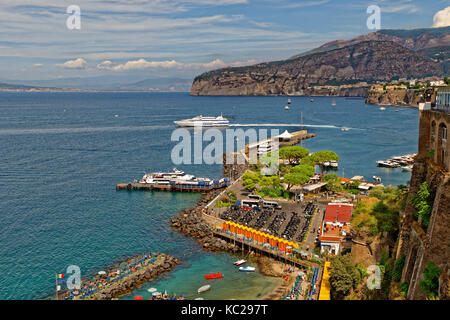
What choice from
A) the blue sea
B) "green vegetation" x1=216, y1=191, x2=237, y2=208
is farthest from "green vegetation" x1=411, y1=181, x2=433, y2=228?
"green vegetation" x1=216, y1=191, x2=237, y2=208

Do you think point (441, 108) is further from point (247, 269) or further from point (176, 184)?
point (176, 184)

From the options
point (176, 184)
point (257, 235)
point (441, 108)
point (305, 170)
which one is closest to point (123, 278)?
point (257, 235)

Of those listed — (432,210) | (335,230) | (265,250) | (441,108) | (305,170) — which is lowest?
(265,250)

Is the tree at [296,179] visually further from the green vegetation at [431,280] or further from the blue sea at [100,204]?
the green vegetation at [431,280]

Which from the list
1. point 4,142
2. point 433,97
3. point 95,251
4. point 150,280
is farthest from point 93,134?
point 433,97

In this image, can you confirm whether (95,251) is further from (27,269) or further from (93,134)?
(93,134)

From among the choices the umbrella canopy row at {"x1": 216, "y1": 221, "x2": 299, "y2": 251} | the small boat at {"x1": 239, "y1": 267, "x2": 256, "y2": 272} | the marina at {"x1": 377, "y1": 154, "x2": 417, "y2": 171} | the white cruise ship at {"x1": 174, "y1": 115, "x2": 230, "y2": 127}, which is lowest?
the small boat at {"x1": 239, "y1": 267, "x2": 256, "y2": 272}

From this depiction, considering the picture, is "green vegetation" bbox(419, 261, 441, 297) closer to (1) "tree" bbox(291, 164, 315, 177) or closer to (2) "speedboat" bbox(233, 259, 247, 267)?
(2) "speedboat" bbox(233, 259, 247, 267)
